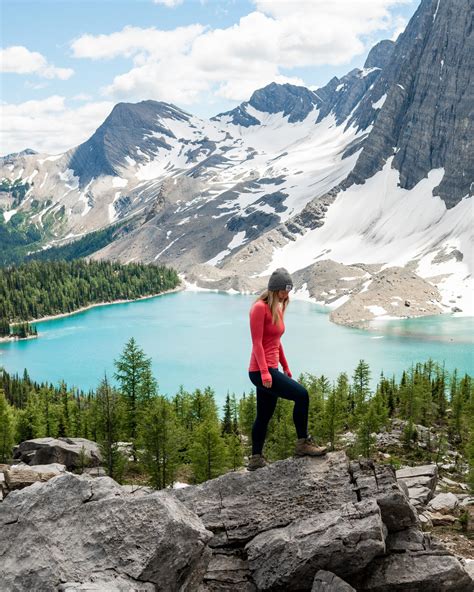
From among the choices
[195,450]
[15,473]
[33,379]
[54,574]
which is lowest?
[33,379]

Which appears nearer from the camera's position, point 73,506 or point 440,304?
point 73,506

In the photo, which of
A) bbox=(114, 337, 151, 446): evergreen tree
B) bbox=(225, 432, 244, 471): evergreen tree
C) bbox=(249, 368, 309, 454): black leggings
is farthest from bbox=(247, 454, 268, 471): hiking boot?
bbox=(114, 337, 151, 446): evergreen tree

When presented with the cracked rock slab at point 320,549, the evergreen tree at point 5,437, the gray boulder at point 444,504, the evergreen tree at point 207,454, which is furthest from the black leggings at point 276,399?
the evergreen tree at point 5,437

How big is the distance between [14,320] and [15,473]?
171087 mm

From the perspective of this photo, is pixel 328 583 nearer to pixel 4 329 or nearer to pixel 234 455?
pixel 234 455

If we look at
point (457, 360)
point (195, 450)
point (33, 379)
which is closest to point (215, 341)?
point (33, 379)

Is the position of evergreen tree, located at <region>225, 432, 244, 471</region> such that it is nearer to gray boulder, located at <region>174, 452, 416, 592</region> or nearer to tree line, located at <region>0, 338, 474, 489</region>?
tree line, located at <region>0, 338, 474, 489</region>

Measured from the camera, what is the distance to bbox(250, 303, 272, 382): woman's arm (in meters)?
13.4

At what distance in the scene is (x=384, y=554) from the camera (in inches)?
469

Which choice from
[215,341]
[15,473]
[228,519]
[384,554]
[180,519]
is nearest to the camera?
[180,519]

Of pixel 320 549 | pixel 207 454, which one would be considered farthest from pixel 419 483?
pixel 207 454

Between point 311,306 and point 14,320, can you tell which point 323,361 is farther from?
point 14,320

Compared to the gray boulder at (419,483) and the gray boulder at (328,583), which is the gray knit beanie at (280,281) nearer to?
the gray boulder at (328,583)

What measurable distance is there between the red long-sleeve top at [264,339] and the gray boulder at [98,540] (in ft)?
11.8
